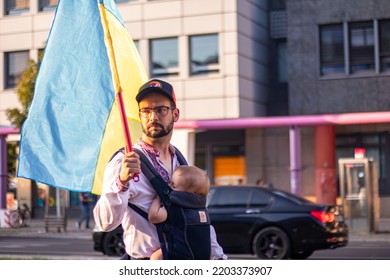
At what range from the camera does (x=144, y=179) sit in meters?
3.76

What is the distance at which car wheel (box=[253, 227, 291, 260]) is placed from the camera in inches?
596

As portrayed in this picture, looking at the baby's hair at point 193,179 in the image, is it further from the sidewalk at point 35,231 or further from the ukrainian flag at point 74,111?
the sidewalk at point 35,231

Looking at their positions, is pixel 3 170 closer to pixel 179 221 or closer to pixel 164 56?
pixel 179 221

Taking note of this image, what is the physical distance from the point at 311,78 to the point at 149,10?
462 centimetres

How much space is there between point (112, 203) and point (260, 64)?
2742 centimetres

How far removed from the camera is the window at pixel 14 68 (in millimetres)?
18062

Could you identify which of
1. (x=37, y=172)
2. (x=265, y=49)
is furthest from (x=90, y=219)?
(x=37, y=172)

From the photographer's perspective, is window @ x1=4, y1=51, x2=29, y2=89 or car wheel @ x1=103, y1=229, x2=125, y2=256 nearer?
car wheel @ x1=103, y1=229, x2=125, y2=256

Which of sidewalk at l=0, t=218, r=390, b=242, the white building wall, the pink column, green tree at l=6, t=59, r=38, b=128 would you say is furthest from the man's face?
the white building wall

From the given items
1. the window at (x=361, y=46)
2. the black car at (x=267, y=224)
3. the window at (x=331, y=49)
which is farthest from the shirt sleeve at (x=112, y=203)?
the window at (x=331, y=49)

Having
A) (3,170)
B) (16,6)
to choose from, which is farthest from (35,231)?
(16,6)

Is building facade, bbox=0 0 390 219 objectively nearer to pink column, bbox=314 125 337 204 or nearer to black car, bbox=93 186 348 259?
pink column, bbox=314 125 337 204

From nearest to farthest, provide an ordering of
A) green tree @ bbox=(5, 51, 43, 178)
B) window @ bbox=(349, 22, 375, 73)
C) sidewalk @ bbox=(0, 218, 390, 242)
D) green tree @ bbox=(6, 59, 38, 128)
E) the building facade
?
sidewalk @ bbox=(0, 218, 390, 242) < green tree @ bbox=(5, 51, 43, 178) < green tree @ bbox=(6, 59, 38, 128) < window @ bbox=(349, 22, 375, 73) < the building facade

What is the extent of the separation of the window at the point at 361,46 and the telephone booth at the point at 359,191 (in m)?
2.78
